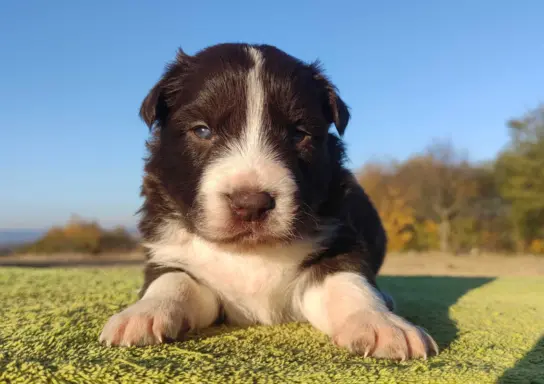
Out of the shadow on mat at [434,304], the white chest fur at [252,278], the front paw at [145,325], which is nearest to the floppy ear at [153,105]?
the white chest fur at [252,278]

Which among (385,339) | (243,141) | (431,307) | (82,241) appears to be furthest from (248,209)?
(82,241)

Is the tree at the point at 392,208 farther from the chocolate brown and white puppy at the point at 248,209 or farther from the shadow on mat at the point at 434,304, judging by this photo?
the chocolate brown and white puppy at the point at 248,209

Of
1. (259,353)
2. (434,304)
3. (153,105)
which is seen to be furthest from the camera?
(434,304)

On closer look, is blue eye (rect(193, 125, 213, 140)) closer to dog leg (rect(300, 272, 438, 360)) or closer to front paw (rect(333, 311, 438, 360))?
dog leg (rect(300, 272, 438, 360))

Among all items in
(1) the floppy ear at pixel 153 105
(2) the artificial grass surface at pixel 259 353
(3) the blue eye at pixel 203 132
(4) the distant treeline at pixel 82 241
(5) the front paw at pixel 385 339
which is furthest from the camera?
(4) the distant treeline at pixel 82 241

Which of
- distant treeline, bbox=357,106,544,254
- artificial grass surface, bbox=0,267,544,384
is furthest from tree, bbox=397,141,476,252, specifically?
artificial grass surface, bbox=0,267,544,384

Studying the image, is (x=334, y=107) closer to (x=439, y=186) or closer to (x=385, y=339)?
(x=385, y=339)
